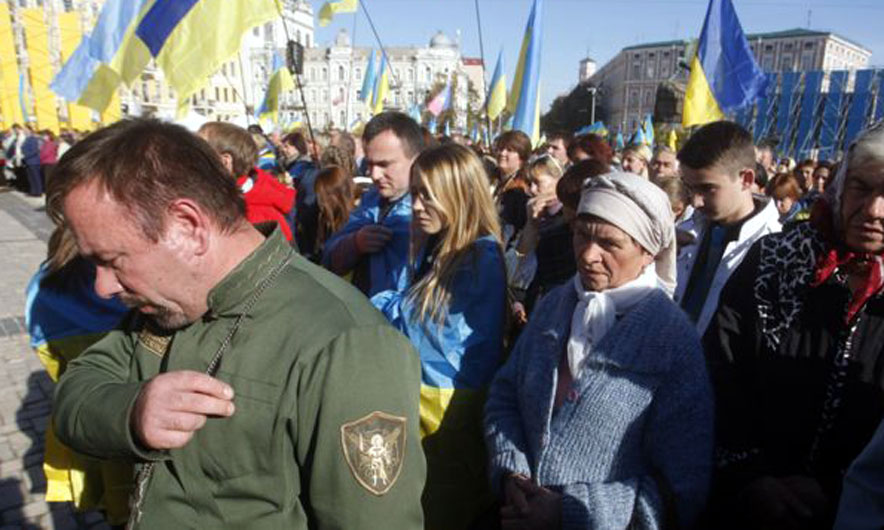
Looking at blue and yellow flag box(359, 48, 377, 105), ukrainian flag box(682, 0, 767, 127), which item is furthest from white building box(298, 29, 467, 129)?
ukrainian flag box(682, 0, 767, 127)

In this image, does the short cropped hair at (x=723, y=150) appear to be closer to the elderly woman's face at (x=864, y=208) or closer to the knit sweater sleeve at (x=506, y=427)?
the elderly woman's face at (x=864, y=208)

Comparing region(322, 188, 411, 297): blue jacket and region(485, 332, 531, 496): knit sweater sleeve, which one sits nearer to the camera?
region(485, 332, 531, 496): knit sweater sleeve

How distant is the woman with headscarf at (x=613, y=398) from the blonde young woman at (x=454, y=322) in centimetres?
34

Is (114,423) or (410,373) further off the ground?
(410,373)

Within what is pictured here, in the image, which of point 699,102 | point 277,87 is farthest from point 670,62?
point 699,102

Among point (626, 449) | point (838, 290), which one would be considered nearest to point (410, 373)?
point (626, 449)

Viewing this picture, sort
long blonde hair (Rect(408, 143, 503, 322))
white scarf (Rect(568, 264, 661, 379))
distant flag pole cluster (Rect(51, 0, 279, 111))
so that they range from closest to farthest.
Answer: white scarf (Rect(568, 264, 661, 379)), long blonde hair (Rect(408, 143, 503, 322)), distant flag pole cluster (Rect(51, 0, 279, 111))

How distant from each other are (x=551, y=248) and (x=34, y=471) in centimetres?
363

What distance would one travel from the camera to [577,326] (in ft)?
6.08

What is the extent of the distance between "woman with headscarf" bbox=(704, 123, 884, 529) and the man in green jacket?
3.36ft

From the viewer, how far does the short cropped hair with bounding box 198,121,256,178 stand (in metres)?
3.26

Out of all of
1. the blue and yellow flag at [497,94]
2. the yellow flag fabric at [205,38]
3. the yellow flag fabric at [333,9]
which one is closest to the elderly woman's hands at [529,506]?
the yellow flag fabric at [205,38]

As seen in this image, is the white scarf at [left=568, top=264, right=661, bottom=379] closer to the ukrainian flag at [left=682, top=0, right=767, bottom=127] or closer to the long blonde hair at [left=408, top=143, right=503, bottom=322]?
the long blonde hair at [left=408, top=143, right=503, bottom=322]

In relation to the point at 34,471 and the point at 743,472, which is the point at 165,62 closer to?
the point at 34,471
